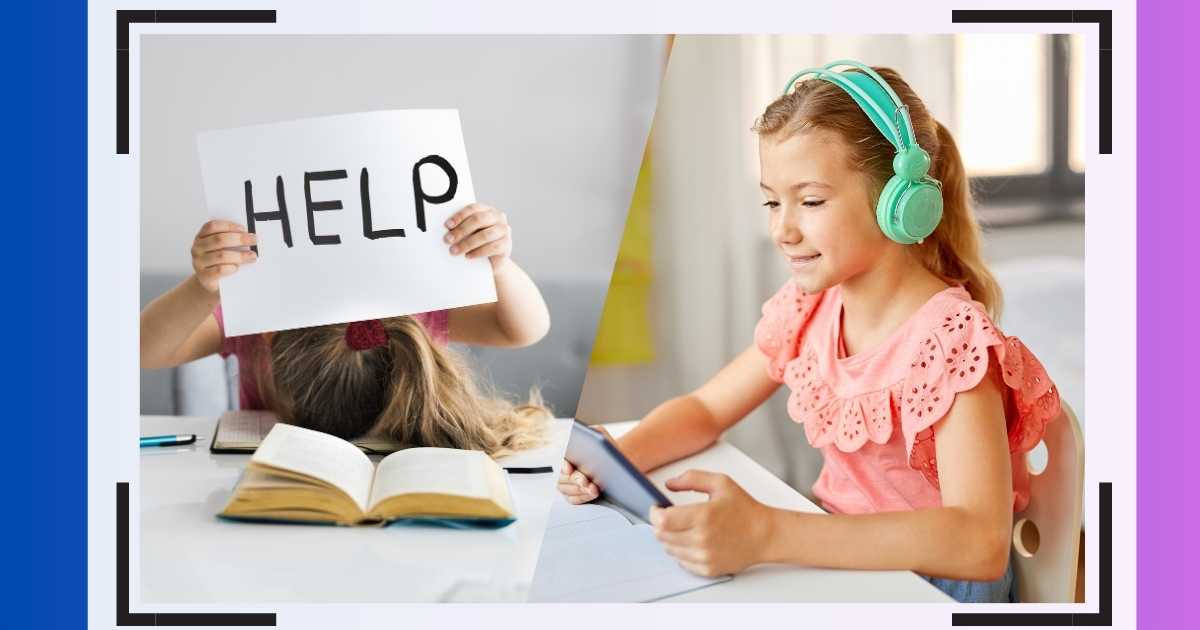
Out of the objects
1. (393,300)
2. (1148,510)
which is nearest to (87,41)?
(393,300)

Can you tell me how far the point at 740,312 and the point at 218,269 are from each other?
0.96 metres

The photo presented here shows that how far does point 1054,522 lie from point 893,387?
24cm

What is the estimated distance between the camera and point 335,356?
1295 millimetres

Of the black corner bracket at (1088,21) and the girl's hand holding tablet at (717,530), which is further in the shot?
the black corner bracket at (1088,21)

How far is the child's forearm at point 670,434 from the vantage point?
1.20 metres

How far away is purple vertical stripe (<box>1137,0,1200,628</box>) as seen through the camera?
1154 mm

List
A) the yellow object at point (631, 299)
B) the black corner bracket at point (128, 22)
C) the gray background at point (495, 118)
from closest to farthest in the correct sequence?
the black corner bracket at point (128, 22) < the gray background at point (495, 118) < the yellow object at point (631, 299)

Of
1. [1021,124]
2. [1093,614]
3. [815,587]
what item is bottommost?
[1093,614]

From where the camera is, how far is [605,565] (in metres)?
0.93

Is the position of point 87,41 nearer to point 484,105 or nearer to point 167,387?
point 484,105

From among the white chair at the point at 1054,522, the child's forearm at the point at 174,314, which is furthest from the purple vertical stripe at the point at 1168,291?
the child's forearm at the point at 174,314

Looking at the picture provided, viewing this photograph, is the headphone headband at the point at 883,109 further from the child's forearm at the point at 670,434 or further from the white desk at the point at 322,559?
the white desk at the point at 322,559

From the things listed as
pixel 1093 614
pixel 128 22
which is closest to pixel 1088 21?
pixel 1093 614

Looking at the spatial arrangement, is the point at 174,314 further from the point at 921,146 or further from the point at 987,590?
the point at 987,590
